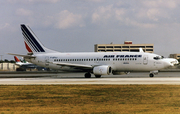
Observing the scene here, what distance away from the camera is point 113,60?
45.0 m

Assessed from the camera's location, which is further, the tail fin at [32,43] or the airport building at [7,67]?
the airport building at [7,67]

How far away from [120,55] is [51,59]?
1182cm

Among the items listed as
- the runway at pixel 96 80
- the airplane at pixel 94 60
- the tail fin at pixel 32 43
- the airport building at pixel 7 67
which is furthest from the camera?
the airport building at pixel 7 67

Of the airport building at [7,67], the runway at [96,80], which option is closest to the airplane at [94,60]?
the runway at [96,80]

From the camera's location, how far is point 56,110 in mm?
14836

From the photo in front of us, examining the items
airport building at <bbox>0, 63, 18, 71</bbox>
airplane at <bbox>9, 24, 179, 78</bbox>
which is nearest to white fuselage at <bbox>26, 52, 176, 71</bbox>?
airplane at <bbox>9, 24, 179, 78</bbox>

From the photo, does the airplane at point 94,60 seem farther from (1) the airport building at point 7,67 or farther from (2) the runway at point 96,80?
(1) the airport building at point 7,67

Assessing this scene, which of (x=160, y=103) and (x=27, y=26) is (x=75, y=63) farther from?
(x=160, y=103)

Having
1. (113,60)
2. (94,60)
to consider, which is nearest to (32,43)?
(94,60)

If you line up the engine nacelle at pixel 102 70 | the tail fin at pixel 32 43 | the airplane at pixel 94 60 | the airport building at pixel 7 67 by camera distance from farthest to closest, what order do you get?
1. the airport building at pixel 7 67
2. the tail fin at pixel 32 43
3. the airplane at pixel 94 60
4. the engine nacelle at pixel 102 70

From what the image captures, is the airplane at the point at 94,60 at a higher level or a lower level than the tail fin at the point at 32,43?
lower

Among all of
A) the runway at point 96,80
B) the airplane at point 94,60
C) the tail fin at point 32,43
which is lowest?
the runway at point 96,80

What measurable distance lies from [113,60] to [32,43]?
48.4ft

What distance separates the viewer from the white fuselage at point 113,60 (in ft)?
143
